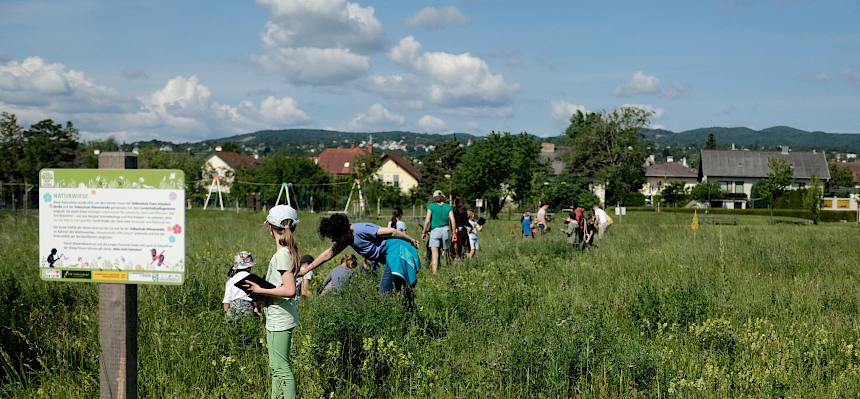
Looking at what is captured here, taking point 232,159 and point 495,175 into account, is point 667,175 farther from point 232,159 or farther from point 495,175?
point 232,159

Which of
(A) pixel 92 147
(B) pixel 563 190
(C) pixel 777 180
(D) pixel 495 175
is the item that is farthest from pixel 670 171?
(A) pixel 92 147

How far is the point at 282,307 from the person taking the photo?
536 cm

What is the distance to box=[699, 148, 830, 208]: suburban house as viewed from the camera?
326 ft

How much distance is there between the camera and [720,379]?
5.57m

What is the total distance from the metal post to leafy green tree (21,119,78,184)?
52944 millimetres

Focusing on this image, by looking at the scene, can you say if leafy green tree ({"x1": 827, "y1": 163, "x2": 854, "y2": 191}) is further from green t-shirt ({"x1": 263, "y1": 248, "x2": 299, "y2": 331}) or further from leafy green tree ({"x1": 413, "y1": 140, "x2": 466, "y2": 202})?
green t-shirt ({"x1": 263, "y1": 248, "x2": 299, "y2": 331})

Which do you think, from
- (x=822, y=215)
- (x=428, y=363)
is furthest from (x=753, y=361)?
(x=822, y=215)

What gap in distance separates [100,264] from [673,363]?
4378 millimetres

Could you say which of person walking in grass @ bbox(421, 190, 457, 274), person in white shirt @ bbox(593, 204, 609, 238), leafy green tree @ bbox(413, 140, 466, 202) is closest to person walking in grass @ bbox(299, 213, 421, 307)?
person walking in grass @ bbox(421, 190, 457, 274)

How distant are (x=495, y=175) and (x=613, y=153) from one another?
25819mm

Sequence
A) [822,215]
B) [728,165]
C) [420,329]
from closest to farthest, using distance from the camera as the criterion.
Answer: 1. [420,329]
2. [822,215]
3. [728,165]

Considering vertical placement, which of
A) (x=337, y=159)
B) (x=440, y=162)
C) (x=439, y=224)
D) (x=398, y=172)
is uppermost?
(x=337, y=159)

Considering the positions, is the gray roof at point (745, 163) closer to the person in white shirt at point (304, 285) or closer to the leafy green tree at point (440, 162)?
the leafy green tree at point (440, 162)

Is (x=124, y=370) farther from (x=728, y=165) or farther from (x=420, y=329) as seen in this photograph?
(x=728, y=165)
